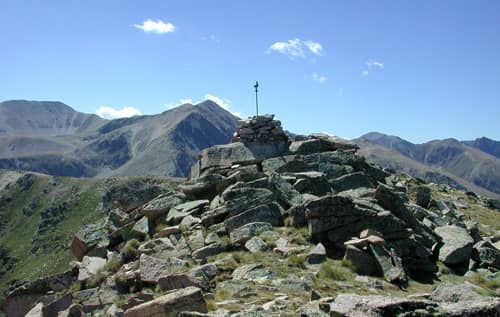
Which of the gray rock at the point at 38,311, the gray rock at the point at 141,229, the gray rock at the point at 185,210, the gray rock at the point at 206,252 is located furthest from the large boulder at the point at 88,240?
the gray rock at the point at 206,252

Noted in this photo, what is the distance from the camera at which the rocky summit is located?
1434 cm

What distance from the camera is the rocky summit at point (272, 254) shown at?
14.3 metres

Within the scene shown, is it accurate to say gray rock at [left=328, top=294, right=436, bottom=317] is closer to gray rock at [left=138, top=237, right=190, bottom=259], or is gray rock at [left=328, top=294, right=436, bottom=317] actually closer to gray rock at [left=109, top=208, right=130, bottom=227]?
gray rock at [left=138, top=237, right=190, bottom=259]

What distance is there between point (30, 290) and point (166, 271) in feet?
27.3

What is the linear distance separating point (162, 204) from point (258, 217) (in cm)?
618

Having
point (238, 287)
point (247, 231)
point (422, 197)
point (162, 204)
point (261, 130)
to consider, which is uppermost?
point (261, 130)

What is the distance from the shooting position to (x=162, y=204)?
88.2 feet

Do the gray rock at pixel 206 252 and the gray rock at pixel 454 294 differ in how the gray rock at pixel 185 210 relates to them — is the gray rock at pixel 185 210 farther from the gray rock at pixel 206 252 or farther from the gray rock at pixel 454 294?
the gray rock at pixel 454 294

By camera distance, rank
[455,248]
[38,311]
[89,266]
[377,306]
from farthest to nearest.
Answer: [89,266], [455,248], [38,311], [377,306]

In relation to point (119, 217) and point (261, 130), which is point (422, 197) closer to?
point (261, 130)

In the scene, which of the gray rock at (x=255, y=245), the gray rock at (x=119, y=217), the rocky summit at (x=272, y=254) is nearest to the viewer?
the rocky summit at (x=272, y=254)

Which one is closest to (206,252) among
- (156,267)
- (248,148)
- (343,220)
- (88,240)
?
(156,267)

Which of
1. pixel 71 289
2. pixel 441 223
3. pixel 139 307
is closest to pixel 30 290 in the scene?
pixel 71 289

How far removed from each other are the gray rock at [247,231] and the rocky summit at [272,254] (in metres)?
0.06
